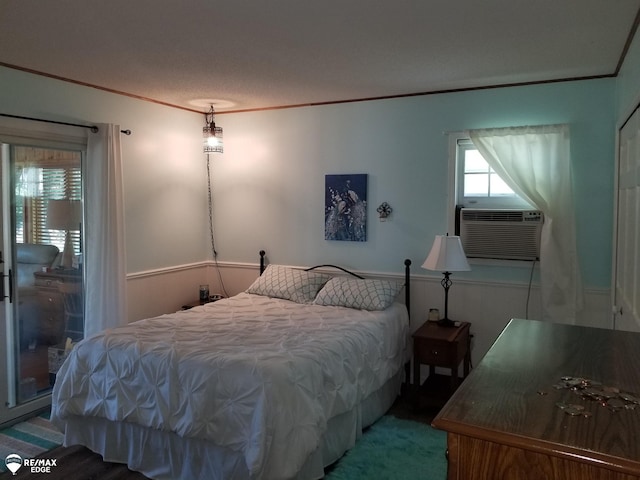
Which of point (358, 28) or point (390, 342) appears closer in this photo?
point (358, 28)

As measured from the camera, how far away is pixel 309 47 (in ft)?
9.47

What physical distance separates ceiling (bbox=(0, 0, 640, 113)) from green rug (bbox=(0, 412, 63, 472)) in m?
2.44

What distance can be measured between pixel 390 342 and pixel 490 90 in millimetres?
2070

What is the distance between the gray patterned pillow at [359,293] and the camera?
387 centimetres

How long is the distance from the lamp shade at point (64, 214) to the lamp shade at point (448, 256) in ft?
9.02

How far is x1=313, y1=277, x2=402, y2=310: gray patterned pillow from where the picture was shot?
152 inches

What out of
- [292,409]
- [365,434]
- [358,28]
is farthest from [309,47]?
[365,434]

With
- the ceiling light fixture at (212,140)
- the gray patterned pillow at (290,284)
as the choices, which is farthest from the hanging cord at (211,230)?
the gray patterned pillow at (290,284)

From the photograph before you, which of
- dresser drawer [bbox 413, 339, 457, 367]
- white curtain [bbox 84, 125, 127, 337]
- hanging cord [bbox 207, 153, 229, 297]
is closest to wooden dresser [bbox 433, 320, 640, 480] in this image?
dresser drawer [bbox 413, 339, 457, 367]

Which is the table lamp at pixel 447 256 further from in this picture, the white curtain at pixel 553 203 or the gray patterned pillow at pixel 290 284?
the gray patterned pillow at pixel 290 284

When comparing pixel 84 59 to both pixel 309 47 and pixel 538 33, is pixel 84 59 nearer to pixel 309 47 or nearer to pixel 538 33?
pixel 309 47

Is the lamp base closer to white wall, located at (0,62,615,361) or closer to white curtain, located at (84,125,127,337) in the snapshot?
white wall, located at (0,62,615,361)

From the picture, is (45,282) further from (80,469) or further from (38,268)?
(80,469)

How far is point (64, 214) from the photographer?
3.87 meters
